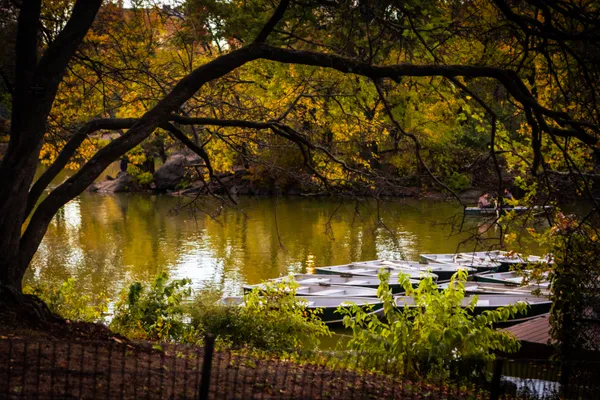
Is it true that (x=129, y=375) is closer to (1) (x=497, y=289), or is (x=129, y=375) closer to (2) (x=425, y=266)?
(1) (x=497, y=289)

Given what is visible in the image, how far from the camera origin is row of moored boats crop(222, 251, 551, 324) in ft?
50.5

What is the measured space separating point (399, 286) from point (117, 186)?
3594 cm

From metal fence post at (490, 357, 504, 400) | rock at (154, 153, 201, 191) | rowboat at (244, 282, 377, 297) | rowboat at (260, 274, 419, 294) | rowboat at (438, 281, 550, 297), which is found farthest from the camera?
rock at (154, 153, 201, 191)

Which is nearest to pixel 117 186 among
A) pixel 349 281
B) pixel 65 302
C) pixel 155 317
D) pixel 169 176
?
pixel 169 176

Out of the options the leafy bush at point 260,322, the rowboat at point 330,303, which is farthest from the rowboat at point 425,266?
the leafy bush at point 260,322

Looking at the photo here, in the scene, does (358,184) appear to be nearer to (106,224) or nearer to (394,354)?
(394,354)

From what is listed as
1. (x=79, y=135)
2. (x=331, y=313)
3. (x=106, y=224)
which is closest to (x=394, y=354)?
(x=79, y=135)

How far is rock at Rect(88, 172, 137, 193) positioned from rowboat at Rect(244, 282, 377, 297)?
34822 millimetres

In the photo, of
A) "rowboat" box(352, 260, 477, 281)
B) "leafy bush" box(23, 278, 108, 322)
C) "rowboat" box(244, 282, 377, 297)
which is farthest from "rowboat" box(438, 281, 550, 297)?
"leafy bush" box(23, 278, 108, 322)

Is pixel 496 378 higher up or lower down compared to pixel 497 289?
higher up

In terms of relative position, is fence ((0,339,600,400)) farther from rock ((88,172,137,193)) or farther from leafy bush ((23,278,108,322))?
rock ((88,172,137,193))

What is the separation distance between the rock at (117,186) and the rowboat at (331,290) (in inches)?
1371

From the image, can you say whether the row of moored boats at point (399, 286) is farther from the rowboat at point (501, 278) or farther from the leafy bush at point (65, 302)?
the leafy bush at point (65, 302)

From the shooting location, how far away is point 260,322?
33.7ft
